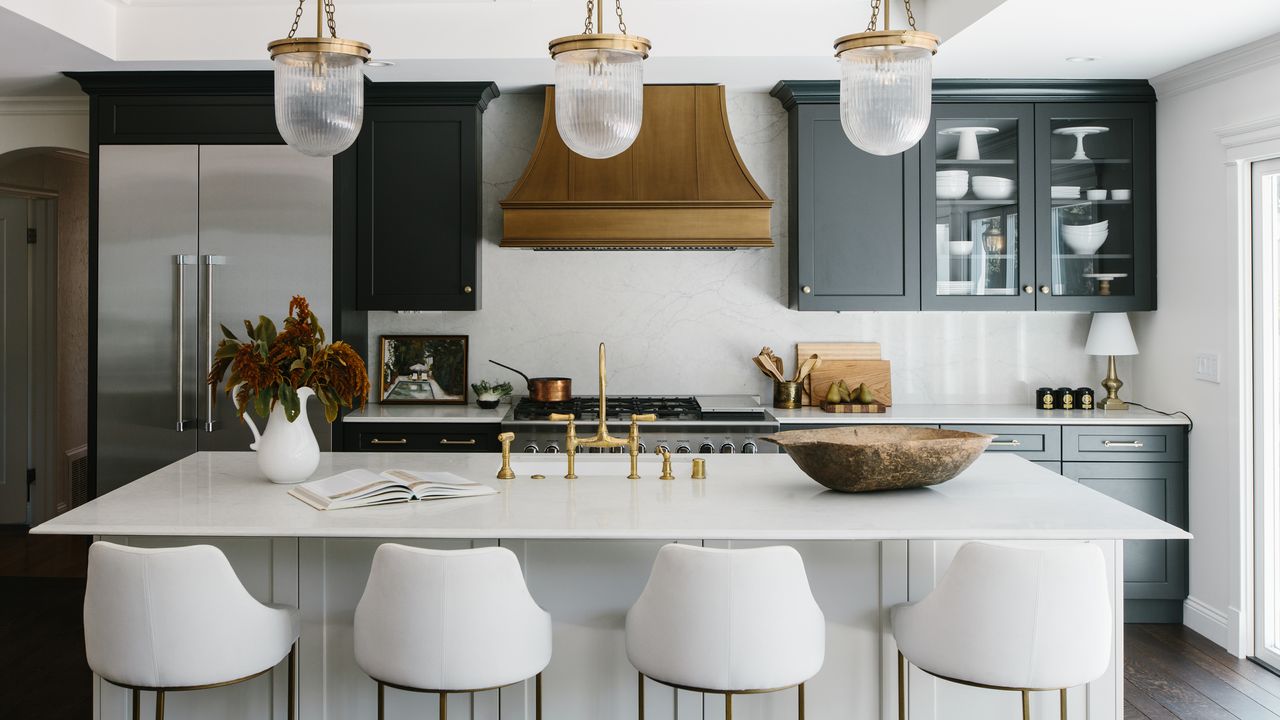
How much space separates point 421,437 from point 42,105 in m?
2.53

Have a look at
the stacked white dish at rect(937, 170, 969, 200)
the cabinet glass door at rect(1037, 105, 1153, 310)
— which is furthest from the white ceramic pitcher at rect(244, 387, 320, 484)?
the cabinet glass door at rect(1037, 105, 1153, 310)

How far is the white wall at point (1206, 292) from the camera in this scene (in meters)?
3.91

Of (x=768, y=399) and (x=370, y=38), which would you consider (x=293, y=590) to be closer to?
(x=370, y=38)

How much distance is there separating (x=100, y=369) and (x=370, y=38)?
1872 millimetres

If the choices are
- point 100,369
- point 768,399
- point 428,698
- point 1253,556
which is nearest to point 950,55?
point 768,399

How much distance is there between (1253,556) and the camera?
3.88 metres

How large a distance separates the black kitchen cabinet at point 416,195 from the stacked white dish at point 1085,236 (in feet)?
9.03

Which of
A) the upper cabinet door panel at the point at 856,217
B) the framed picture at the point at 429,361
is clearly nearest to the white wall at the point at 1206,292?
the upper cabinet door panel at the point at 856,217

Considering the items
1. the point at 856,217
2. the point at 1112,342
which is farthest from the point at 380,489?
the point at 1112,342

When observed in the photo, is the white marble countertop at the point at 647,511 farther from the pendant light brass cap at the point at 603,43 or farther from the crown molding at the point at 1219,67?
the crown molding at the point at 1219,67

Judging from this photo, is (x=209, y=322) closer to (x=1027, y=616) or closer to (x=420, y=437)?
(x=420, y=437)

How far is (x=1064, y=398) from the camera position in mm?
4660

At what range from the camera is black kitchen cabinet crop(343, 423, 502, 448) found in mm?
4316

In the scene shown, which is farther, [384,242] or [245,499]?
[384,242]
